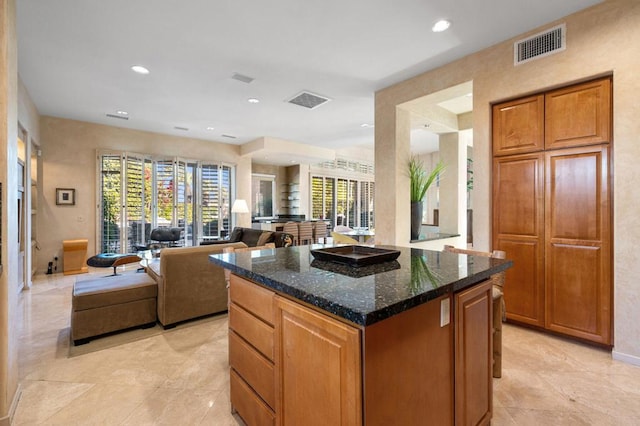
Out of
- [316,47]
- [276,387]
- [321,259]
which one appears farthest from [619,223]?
[316,47]

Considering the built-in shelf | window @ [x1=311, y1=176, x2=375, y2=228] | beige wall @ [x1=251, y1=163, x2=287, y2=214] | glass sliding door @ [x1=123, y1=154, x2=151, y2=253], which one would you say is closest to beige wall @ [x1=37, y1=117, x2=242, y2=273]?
glass sliding door @ [x1=123, y1=154, x2=151, y2=253]

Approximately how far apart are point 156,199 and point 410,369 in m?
6.82

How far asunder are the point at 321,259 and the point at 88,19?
2.99 meters

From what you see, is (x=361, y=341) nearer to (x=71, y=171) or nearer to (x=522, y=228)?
(x=522, y=228)

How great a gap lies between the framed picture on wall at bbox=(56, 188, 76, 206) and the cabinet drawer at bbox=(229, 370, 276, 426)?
5879 millimetres

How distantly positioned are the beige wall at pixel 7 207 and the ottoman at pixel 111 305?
0.75 m

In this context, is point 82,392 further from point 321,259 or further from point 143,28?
point 143,28

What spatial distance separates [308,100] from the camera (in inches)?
181

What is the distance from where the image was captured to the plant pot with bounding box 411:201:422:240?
4055mm

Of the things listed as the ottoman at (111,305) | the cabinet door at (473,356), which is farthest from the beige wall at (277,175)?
the cabinet door at (473,356)

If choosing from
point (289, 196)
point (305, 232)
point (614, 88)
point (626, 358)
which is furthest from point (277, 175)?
point (626, 358)

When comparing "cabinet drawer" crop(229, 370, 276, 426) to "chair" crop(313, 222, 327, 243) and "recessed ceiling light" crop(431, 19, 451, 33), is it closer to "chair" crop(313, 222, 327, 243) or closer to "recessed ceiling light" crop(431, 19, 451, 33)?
"recessed ceiling light" crop(431, 19, 451, 33)

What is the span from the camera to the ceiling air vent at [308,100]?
14.4 feet

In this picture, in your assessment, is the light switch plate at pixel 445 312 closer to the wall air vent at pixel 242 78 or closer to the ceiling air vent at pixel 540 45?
the ceiling air vent at pixel 540 45
